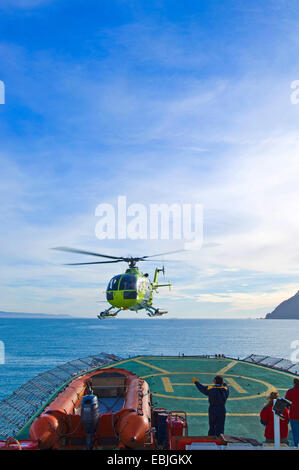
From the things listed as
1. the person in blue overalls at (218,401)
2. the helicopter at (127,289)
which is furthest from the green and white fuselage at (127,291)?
the person in blue overalls at (218,401)

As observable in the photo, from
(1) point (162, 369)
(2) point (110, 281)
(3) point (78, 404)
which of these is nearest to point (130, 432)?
(3) point (78, 404)

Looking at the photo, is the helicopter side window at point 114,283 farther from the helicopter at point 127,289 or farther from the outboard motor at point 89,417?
the outboard motor at point 89,417

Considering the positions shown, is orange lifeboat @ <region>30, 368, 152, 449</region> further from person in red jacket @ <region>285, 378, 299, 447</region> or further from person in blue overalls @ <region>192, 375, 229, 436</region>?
person in red jacket @ <region>285, 378, 299, 447</region>

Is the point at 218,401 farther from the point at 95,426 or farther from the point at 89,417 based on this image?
the point at 89,417

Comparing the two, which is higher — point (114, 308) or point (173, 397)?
point (114, 308)

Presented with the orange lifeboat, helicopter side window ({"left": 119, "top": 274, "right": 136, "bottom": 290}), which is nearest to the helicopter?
helicopter side window ({"left": 119, "top": 274, "right": 136, "bottom": 290})

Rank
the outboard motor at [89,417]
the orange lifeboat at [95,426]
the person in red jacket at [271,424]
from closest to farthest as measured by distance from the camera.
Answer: the person in red jacket at [271,424] < the outboard motor at [89,417] < the orange lifeboat at [95,426]

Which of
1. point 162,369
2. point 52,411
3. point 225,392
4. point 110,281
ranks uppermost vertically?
point 110,281
